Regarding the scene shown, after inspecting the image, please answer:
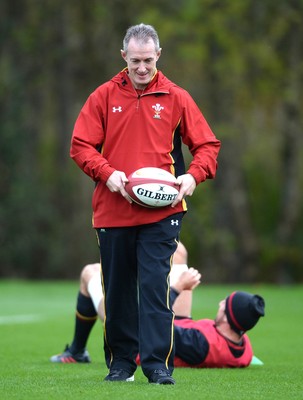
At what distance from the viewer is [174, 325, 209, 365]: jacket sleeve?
8.42m

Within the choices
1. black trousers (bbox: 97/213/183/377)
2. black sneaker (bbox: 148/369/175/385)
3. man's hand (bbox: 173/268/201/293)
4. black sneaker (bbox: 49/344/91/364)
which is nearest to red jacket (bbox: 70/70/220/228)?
black trousers (bbox: 97/213/183/377)

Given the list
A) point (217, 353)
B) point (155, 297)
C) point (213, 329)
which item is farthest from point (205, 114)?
point (155, 297)

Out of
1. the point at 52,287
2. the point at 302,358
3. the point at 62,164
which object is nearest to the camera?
the point at 302,358

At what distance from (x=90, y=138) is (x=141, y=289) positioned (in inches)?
40.0

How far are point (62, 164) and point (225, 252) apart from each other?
670 centimetres

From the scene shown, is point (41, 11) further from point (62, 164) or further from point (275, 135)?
point (275, 135)

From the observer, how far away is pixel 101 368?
8.39 m

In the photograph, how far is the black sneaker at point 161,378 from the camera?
6.62 metres

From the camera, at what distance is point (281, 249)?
3033 cm

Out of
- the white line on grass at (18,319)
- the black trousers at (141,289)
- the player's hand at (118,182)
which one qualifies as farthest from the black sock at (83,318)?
the white line on grass at (18,319)

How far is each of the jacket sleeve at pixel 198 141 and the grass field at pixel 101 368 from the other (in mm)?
1381

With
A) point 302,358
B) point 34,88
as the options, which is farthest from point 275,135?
point 302,358

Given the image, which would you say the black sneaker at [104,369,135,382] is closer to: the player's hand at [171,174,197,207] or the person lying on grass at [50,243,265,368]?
the player's hand at [171,174,197,207]

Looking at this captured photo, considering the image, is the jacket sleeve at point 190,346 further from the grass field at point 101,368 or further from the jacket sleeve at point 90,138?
the jacket sleeve at point 90,138
